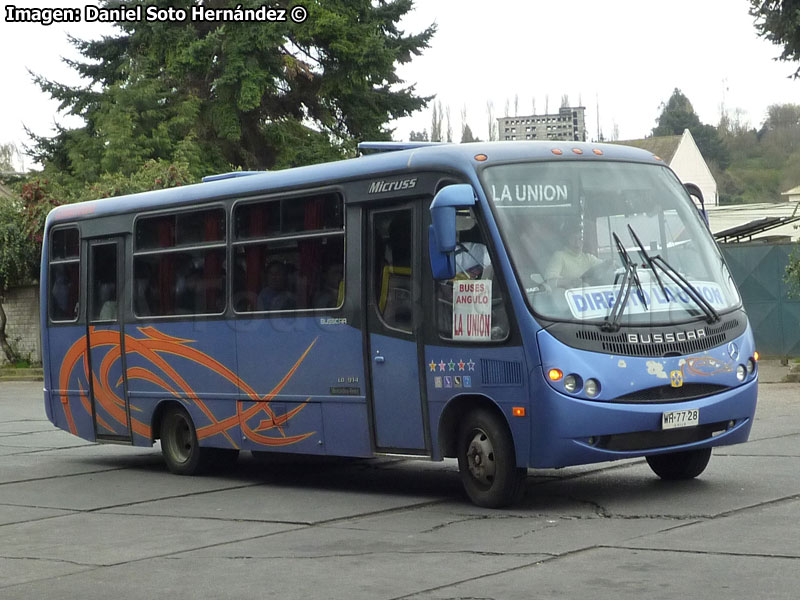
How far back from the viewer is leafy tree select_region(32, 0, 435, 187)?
40.3 m

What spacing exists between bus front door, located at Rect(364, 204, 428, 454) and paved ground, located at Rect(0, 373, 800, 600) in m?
0.57

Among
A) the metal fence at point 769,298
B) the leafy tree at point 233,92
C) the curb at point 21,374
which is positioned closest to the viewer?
the metal fence at point 769,298

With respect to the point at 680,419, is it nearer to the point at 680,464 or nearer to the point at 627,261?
the point at 627,261

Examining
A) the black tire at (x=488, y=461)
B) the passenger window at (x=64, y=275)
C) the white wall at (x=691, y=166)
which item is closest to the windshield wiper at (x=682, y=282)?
the black tire at (x=488, y=461)

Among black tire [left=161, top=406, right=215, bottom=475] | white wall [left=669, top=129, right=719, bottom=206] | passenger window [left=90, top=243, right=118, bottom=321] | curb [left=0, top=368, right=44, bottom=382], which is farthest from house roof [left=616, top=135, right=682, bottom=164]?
black tire [left=161, top=406, right=215, bottom=475]

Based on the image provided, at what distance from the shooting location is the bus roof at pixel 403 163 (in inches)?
397

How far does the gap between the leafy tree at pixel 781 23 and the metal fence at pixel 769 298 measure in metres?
3.81

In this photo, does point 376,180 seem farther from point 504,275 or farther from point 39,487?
point 39,487

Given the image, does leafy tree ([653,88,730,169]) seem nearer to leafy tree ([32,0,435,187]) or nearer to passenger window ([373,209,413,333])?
leafy tree ([32,0,435,187])

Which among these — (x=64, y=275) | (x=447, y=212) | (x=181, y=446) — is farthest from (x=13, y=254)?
(x=447, y=212)

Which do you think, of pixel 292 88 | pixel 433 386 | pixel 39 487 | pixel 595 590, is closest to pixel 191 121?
pixel 292 88

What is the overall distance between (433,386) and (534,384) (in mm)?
1147

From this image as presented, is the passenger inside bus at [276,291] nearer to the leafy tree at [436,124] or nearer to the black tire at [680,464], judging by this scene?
the black tire at [680,464]

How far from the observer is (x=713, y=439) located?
9.84m
